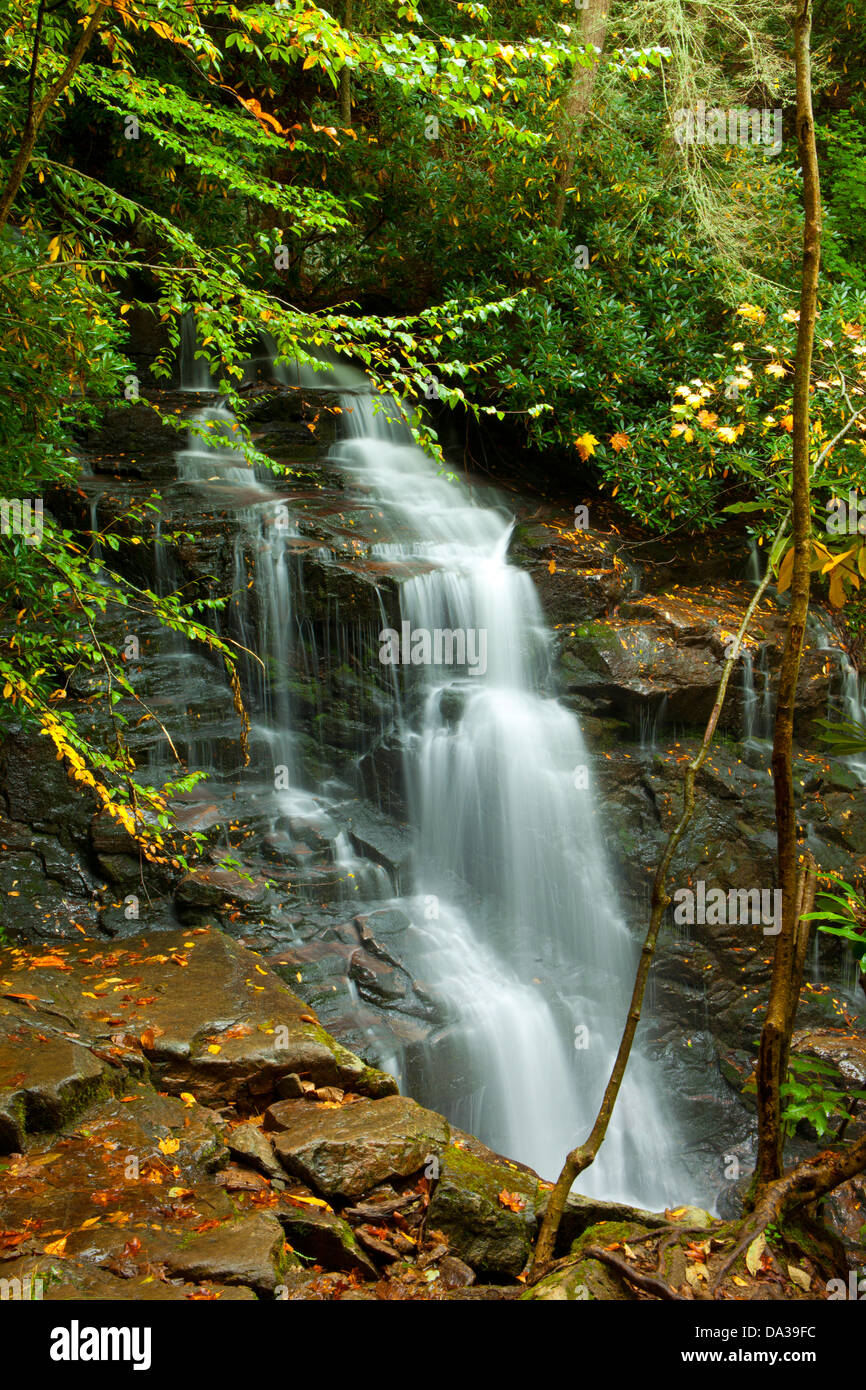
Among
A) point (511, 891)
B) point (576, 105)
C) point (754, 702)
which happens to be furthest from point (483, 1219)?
point (576, 105)

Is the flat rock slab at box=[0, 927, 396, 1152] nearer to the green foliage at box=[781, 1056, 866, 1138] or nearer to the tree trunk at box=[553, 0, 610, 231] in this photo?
the green foliage at box=[781, 1056, 866, 1138]

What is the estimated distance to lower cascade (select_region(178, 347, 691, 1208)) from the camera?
6.19 meters

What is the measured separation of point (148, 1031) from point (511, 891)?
375 centimetres

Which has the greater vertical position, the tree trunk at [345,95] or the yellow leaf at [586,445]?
the tree trunk at [345,95]

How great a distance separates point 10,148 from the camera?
7.19 meters

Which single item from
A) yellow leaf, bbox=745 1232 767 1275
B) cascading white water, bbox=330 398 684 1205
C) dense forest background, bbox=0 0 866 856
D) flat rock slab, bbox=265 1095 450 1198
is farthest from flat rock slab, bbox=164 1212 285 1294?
dense forest background, bbox=0 0 866 856

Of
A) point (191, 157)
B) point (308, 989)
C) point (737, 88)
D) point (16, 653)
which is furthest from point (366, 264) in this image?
point (308, 989)

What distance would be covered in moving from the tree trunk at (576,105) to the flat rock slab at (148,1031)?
30.4 feet

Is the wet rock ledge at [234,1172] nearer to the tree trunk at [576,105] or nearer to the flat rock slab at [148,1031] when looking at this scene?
the flat rock slab at [148,1031]

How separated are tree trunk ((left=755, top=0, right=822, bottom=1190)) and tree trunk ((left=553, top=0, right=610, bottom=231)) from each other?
8460 mm

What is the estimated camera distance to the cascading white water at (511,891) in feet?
20.2

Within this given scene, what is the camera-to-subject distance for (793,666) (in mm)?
2980

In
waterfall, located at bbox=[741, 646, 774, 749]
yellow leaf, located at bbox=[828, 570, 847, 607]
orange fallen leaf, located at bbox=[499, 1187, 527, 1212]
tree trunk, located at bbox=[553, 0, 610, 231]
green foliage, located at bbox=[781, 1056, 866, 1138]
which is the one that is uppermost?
tree trunk, located at bbox=[553, 0, 610, 231]

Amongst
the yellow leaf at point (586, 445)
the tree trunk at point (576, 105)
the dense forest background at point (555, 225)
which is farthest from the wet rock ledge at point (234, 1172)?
the tree trunk at point (576, 105)
